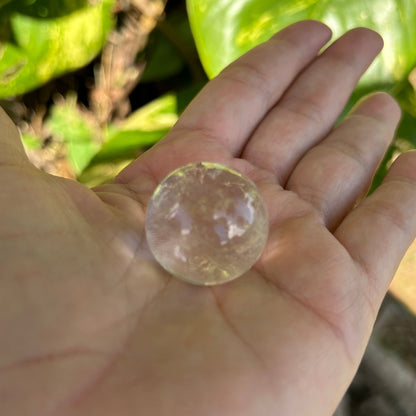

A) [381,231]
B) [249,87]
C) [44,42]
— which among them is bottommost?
[381,231]

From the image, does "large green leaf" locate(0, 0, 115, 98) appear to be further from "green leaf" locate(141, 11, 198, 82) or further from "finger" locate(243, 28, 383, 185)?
"finger" locate(243, 28, 383, 185)

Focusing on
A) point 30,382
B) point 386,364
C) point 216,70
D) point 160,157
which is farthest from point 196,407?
point 386,364

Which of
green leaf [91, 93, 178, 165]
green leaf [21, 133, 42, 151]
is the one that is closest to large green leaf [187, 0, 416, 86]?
green leaf [91, 93, 178, 165]

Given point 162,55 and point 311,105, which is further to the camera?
point 162,55

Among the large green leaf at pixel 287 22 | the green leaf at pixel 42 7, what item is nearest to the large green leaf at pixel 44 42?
the green leaf at pixel 42 7

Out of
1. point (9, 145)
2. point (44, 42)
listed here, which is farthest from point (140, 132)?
point (9, 145)

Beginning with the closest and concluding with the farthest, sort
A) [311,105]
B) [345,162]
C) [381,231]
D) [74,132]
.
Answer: [381,231] < [345,162] < [311,105] < [74,132]

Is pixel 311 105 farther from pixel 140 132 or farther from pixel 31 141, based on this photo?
pixel 31 141
